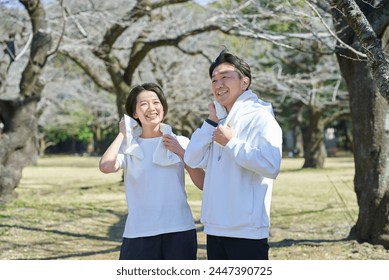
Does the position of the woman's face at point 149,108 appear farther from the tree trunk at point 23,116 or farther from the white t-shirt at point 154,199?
the tree trunk at point 23,116

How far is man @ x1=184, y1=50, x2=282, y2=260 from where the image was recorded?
115 inches

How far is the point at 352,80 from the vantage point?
7.11 metres

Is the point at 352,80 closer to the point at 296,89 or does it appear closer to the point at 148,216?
the point at 148,216

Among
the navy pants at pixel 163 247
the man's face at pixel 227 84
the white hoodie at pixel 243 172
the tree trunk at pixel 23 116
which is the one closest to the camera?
the white hoodie at pixel 243 172

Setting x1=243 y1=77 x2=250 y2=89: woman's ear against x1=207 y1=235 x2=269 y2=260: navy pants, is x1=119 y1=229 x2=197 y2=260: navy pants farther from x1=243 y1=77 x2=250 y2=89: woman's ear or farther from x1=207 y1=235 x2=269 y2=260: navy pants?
x1=243 y1=77 x2=250 y2=89: woman's ear

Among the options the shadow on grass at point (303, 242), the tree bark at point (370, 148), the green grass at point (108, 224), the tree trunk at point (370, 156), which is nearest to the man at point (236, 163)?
the green grass at point (108, 224)

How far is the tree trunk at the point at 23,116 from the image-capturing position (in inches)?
466

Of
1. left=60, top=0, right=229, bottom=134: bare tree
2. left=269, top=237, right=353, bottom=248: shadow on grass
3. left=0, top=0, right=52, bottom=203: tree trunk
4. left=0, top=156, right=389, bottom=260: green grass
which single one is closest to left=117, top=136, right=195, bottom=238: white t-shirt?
left=0, top=156, right=389, bottom=260: green grass

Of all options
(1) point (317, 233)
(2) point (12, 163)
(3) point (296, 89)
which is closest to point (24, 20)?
(2) point (12, 163)

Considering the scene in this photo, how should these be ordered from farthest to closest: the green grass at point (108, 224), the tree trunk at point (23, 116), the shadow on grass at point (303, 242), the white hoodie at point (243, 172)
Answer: the tree trunk at point (23, 116) → the shadow on grass at point (303, 242) → the green grass at point (108, 224) → the white hoodie at point (243, 172)

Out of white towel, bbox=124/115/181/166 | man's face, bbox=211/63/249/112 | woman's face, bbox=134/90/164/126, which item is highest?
man's face, bbox=211/63/249/112

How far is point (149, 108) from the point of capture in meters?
3.44

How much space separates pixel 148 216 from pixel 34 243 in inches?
184

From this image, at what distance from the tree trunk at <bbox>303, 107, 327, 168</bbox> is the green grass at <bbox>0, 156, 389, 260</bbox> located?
7.57 metres
